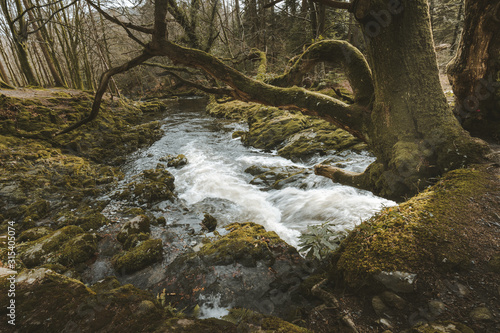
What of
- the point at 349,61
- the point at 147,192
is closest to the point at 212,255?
the point at 147,192

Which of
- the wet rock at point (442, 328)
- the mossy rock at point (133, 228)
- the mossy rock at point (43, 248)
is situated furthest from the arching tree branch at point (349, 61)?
the mossy rock at point (43, 248)

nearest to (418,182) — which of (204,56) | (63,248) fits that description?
(204,56)

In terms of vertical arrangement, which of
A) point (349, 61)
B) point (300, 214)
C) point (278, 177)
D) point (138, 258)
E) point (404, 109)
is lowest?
point (300, 214)

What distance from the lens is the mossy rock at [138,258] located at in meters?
3.69

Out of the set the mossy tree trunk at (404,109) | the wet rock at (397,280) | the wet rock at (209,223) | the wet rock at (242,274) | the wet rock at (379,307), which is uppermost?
the mossy tree trunk at (404,109)

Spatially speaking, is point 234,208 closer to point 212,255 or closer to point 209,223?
point 209,223

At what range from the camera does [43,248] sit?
3.86m

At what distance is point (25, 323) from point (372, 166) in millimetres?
4498

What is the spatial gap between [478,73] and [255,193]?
5297 mm

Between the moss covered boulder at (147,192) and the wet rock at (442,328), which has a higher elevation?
the wet rock at (442,328)

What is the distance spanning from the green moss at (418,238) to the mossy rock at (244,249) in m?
1.37

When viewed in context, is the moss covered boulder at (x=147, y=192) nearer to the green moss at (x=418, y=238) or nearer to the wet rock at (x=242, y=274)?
the wet rock at (x=242, y=274)

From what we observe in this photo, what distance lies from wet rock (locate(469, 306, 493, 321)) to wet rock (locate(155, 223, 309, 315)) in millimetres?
1590

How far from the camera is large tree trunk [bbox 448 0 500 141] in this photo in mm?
3207
